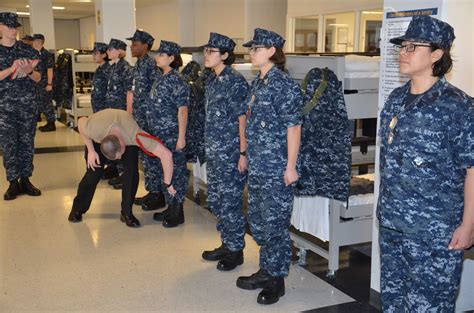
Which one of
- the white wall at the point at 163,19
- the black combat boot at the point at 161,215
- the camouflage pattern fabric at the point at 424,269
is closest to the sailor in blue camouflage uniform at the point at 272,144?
the camouflage pattern fabric at the point at 424,269

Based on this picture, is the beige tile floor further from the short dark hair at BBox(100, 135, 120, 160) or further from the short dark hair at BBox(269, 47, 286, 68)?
the short dark hair at BBox(269, 47, 286, 68)

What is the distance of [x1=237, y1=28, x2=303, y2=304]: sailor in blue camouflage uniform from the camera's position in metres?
2.84

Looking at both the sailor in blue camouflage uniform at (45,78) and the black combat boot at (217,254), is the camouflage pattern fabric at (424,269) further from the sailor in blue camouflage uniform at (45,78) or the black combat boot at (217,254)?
the sailor in blue camouflage uniform at (45,78)

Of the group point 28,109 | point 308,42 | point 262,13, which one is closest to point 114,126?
point 28,109

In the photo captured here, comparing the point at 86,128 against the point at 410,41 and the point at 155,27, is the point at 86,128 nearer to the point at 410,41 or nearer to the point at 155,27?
the point at 410,41

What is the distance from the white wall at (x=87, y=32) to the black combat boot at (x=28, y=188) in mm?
18802

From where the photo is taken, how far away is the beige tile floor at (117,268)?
3.04m

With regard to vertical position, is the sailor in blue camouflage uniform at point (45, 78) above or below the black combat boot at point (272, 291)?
above

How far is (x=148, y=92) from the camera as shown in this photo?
490 centimetres

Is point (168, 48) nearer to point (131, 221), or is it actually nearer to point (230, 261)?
point (131, 221)

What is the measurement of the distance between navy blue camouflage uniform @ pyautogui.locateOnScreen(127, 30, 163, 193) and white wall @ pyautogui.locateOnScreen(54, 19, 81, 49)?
21.9 metres

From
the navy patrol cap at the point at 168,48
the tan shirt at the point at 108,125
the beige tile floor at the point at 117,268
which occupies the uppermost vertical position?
the navy patrol cap at the point at 168,48

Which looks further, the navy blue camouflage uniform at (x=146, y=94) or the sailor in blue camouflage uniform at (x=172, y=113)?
the navy blue camouflage uniform at (x=146, y=94)

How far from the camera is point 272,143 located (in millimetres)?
2875
